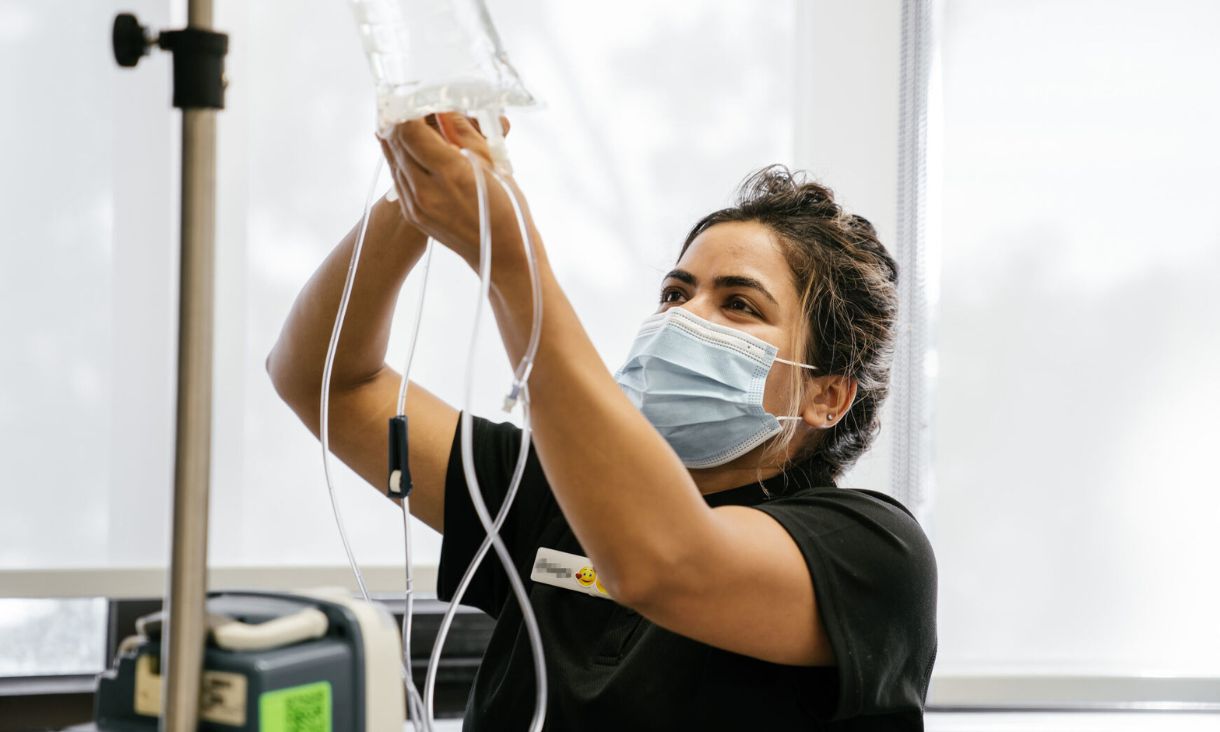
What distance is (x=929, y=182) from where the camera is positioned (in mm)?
1904

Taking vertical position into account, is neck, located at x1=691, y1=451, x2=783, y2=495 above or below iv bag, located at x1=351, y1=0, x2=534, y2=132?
below

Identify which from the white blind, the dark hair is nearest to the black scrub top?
the dark hair

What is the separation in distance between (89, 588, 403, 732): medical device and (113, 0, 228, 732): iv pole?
2cm

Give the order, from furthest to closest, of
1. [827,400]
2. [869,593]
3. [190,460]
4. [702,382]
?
1. [827,400]
2. [702,382]
3. [869,593]
4. [190,460]

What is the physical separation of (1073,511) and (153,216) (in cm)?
161

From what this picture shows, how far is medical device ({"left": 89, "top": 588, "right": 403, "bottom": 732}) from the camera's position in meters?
0.68

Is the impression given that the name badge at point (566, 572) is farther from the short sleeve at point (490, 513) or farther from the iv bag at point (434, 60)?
the iv bag at point (434, 60)

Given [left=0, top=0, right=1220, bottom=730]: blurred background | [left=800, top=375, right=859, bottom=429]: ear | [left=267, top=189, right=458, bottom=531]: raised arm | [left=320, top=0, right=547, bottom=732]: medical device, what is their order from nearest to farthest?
1. [left=320, top=0, right=547, bottom=732]: medical device
2. [left=267, top=189, right=458, bottom=531]: raised arm
3. [left=800, top=375, right=859, bottom=429]: ear
4. [left=0, top=0, right=1220, bottom=730]: blurred background

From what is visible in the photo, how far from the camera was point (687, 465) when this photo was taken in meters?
1.41

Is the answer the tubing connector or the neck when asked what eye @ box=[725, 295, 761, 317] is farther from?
the tubing connector

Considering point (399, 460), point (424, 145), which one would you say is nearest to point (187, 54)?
point (424, 145)

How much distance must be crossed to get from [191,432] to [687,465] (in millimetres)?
822

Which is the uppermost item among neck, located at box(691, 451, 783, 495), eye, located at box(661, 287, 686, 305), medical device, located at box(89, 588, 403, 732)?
eye, located at box(661, 287, 686, 305)

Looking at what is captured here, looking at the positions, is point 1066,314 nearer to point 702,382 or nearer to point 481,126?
point 702,382
